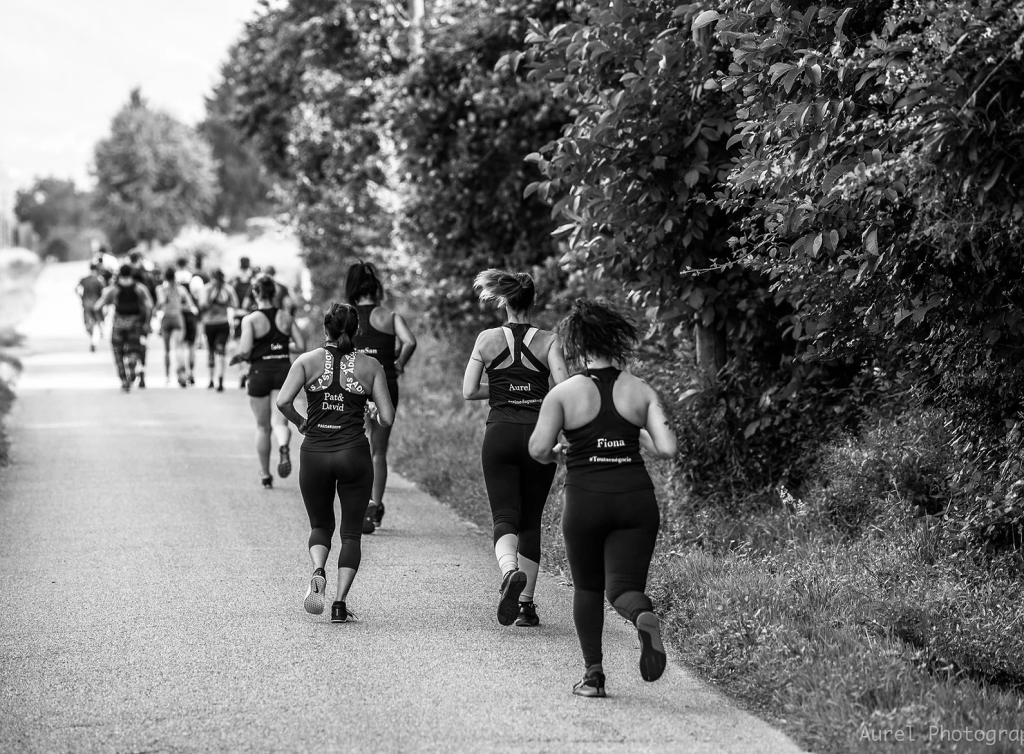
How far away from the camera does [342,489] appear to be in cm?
739

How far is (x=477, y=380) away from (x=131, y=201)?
98.9 m

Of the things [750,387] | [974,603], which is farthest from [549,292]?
[974,603]

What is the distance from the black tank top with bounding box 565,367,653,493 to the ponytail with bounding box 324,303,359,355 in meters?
2.16

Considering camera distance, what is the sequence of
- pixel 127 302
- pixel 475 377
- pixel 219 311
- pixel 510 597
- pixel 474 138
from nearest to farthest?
1. pixel 510 597
2. pixel 475 377
3. pixel 474 138
4. pixel 127 302
5. pixel 219 311

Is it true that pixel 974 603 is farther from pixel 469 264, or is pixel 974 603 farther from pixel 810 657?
pixel 469 264

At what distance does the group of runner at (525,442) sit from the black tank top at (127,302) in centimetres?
1124

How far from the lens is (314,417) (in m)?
7.41

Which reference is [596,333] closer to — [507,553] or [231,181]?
[507,553]

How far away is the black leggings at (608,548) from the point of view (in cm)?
561

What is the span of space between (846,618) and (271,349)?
6871 mm

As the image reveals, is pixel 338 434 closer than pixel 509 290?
No

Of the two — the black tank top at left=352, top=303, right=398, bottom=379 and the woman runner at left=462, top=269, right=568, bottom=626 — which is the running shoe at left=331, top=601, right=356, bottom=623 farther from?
the black tank top at left=352, top=303, right=398, bottom=379

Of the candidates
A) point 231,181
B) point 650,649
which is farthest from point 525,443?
point 231,181

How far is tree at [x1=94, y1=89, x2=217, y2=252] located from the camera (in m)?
99.5
